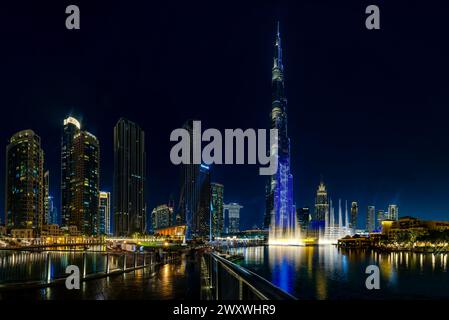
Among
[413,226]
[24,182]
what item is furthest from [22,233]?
[413,226]

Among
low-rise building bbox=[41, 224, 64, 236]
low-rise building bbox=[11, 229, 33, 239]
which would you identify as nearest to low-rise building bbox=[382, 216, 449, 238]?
low-rise building bbox=[41, 224, 64, 236]

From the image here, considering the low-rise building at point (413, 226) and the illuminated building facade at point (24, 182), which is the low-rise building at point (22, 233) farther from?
the low-rise building at point (413, 226)

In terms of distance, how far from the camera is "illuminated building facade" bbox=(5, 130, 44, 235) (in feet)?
551

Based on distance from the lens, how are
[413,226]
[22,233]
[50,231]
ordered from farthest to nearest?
[50,231] → [22,233] → [413,226]

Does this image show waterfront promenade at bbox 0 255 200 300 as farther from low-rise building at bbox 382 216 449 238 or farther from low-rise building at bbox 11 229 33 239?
low-rise building at bbox 11 229 33 239

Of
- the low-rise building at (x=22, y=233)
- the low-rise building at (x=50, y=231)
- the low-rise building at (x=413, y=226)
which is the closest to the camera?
the low-rise building at (x=413, y=226)

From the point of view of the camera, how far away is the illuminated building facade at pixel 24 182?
6614 inches

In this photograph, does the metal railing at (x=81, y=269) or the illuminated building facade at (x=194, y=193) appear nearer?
the metal railing at (x=81, y=269)

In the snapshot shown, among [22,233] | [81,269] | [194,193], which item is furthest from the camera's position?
[194,193]

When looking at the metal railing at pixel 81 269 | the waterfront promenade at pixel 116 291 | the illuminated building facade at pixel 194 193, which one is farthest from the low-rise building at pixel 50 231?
the waterfront promenade at pixel 116 291

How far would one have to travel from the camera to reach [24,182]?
17188 cm

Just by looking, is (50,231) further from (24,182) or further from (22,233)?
(24,182)
